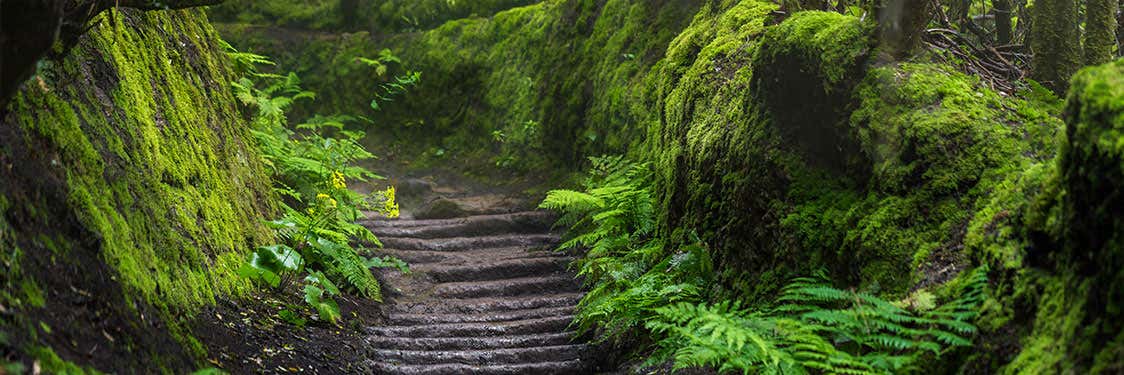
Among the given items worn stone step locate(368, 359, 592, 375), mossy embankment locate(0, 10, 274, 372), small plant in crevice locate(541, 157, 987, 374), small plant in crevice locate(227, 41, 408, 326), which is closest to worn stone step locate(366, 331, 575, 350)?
small plant in crevice locate(541, 157, 987, 374)

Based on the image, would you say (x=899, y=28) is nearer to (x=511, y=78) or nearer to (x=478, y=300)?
(x=478, y=300)

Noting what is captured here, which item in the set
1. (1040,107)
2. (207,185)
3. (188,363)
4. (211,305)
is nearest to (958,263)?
(1040,107)

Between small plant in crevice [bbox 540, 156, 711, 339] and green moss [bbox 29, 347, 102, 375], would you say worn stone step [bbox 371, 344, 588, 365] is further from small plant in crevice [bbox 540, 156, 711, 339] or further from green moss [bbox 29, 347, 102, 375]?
green moss [bbox 29, 347, 102, 375]

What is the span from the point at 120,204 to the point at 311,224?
7.18 ft

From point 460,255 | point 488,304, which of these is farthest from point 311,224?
point 460,255

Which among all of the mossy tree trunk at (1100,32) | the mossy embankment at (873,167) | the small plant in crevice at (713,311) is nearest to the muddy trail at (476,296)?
the small plant in crevice at (713,311)

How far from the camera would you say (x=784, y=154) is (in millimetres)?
5055

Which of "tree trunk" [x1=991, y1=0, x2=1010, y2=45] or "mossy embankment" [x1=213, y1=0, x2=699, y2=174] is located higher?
"tree trunk" [x1=991, y1=0, x2=1010, y2=45]

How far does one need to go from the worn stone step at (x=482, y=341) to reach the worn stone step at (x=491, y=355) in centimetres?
13

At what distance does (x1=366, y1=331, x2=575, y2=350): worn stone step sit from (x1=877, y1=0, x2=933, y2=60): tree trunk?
127 inches

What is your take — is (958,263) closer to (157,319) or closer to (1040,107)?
(1040,107)

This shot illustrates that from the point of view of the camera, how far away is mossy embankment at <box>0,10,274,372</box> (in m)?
2.97

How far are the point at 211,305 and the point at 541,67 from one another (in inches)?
333

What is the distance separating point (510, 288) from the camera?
8.05 m
